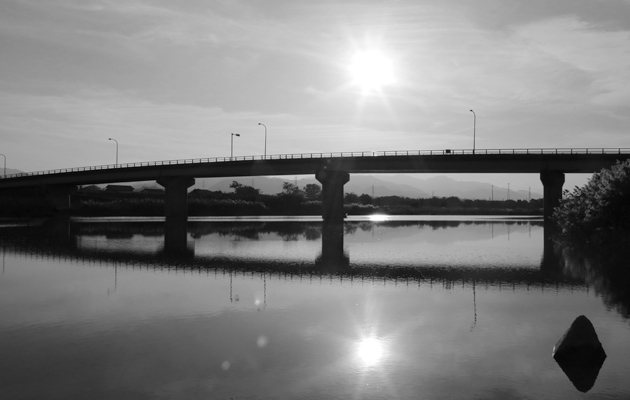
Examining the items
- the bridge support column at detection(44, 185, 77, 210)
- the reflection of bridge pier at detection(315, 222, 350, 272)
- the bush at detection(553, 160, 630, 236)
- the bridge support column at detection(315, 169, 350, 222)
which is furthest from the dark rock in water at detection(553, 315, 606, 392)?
the bridge support column at detection(44, 185, 77, 210)

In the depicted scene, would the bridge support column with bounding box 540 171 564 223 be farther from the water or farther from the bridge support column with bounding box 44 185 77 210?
the bridge support column with bounding box 44 185 77 210

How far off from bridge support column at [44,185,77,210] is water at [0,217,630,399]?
343 ft

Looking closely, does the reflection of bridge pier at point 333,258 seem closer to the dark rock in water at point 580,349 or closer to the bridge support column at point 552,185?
the dark rock in water at point 580,349

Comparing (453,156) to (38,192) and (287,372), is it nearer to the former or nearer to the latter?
(287,372)

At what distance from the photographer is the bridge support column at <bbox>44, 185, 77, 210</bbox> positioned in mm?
126294

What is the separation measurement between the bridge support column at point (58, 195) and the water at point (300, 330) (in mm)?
104514

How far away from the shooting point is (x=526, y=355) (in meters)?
12.6

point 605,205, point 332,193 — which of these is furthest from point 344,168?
point 605,205

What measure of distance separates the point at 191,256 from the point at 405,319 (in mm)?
21703

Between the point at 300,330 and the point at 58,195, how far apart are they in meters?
126

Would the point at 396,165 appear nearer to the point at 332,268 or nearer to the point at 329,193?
the point at 329,193

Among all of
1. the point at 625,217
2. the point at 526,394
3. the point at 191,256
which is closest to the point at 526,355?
the point at 526,394

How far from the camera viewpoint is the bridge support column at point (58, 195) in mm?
126294

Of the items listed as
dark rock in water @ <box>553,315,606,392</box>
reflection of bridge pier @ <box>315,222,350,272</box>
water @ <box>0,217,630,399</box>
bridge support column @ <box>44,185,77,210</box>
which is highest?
bridge support column @ <box>44,185,77,210</box>
